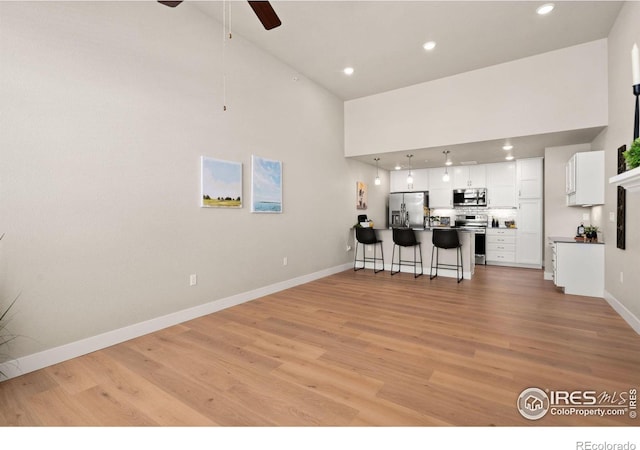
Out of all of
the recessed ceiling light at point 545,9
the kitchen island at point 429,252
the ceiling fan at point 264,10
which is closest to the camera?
the ceiling fan at point 264,10

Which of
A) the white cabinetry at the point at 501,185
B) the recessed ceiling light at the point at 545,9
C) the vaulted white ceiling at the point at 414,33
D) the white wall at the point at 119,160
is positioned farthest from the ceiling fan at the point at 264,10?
the white cabinetry at the point at 501,185

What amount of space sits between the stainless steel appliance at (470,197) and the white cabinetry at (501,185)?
12cm

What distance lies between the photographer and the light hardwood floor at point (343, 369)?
1.76 meters

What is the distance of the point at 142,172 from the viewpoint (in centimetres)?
300

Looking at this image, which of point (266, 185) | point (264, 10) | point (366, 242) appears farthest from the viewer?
point (366, 242)

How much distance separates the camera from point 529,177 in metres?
6.66

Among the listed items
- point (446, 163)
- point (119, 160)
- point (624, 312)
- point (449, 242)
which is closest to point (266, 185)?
point (119, 160)

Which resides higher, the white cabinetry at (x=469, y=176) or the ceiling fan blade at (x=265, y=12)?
the ceiling fan blade at (x=265, y=12)

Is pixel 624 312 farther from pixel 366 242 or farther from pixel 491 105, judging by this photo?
pixel 366 242

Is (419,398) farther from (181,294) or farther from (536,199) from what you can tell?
(536,199)

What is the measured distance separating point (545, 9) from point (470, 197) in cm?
445

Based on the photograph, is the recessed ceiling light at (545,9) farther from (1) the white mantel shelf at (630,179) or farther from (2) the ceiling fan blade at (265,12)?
(2) the ceiling fan blade at (265,12)

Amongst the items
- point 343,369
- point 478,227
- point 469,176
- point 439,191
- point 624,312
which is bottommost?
point 343,369
